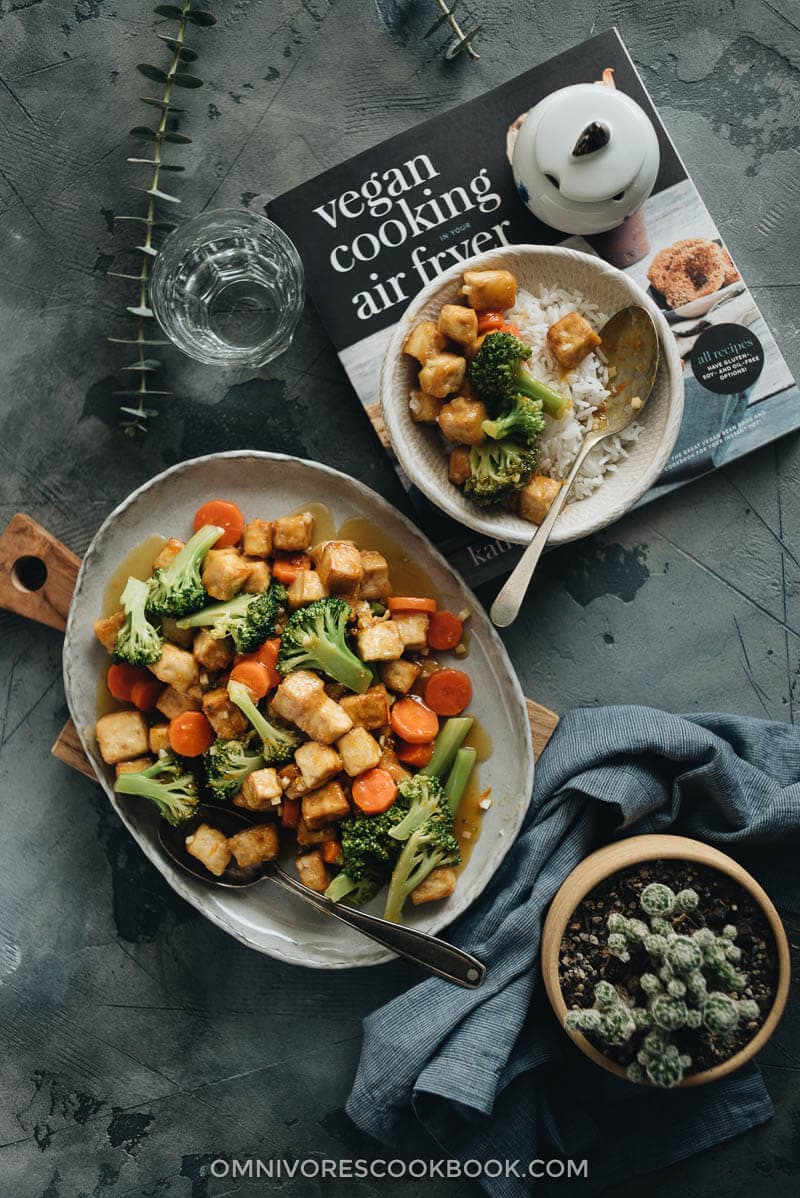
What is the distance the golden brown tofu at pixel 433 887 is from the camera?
2674 millimetres

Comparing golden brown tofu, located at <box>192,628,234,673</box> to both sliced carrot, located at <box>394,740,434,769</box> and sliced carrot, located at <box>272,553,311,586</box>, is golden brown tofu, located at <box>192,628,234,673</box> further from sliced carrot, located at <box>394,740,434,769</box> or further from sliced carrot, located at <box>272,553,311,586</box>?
sliced carrot, located at <box>394,740,434,769</box>

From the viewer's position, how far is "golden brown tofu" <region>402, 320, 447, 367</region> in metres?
2.54

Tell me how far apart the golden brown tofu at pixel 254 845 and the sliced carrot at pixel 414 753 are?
464 millimetres

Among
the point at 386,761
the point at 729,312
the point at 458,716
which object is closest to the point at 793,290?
the point at 729,312

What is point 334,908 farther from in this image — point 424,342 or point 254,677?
point 424,342

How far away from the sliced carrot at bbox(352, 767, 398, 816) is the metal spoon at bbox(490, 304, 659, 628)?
591 mm

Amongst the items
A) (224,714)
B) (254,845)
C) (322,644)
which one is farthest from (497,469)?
(254,845)

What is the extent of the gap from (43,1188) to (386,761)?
6.65ft

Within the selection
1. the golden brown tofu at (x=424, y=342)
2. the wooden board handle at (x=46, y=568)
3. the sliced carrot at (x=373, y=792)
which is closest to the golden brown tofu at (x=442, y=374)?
the golden brown tofu at (x=424, y=342)

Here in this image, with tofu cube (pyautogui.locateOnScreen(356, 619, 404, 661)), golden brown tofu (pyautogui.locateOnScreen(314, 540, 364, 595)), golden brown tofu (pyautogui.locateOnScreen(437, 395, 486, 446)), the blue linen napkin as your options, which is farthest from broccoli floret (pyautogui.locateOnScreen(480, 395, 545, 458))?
the blue linen napkin

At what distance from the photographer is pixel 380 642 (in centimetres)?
260

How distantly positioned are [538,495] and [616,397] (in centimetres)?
41

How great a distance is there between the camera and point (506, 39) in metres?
2.87

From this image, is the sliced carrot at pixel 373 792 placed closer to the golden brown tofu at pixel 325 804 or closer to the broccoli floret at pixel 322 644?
the golden brown tofu at pixel 325 804
